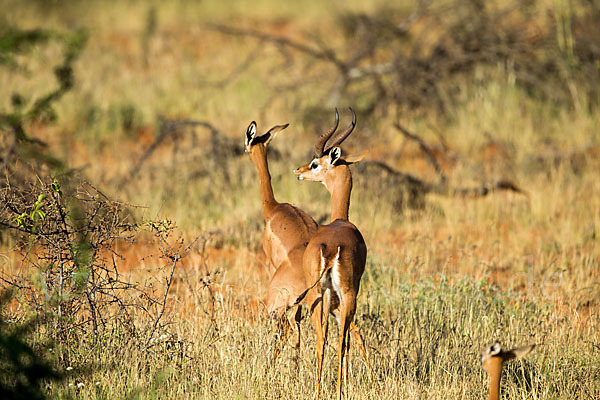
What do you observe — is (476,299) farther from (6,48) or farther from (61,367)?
(6,48)

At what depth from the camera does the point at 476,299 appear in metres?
6.25

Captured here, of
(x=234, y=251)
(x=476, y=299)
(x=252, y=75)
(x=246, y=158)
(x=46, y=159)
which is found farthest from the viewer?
(x=252, y=75)

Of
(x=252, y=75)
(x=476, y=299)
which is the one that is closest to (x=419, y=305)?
(x=476, y=299)

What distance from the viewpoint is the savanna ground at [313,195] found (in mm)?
5188

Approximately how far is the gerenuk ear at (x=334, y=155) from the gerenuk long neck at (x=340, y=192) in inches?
2.4

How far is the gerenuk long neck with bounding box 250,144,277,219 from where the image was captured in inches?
249

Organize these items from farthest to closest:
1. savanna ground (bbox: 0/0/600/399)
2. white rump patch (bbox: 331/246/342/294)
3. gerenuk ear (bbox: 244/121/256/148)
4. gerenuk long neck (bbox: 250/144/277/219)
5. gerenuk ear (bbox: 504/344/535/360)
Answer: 1. gerenuk ear (bbox: 244/121/256/148)
2. gerenuk long neck (bbox: 250/144/277/219)
3. savanna ground (bbox: 0/0/600/399)
4. white rump patch (bbox: 331/246/342/294)
5. gerenuk ear (bbox: 504/344/535/360)

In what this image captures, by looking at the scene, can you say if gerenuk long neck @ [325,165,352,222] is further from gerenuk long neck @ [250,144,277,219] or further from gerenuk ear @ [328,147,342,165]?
gerenuk long neck @ [250,144,277,219]

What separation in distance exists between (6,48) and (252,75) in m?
11.8

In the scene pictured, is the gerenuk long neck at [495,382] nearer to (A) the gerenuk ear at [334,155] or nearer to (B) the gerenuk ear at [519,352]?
(B) the gerenuk ear at [519,352]

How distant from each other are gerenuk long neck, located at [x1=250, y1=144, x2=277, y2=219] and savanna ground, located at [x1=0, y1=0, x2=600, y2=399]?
Result: 31.3 inches

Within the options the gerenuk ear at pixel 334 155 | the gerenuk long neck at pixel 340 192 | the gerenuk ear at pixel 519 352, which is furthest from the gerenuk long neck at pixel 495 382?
the gerenuk ear at pixel 334 155

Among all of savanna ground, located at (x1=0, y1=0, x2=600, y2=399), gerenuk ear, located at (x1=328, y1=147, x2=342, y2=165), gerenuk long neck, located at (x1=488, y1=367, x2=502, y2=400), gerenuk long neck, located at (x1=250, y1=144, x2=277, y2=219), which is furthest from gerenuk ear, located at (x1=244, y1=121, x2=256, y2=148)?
gerenuk long neck, located at (x1=488, y1=367, x2=502, y2=400)

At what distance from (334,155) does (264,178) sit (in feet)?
2.55
